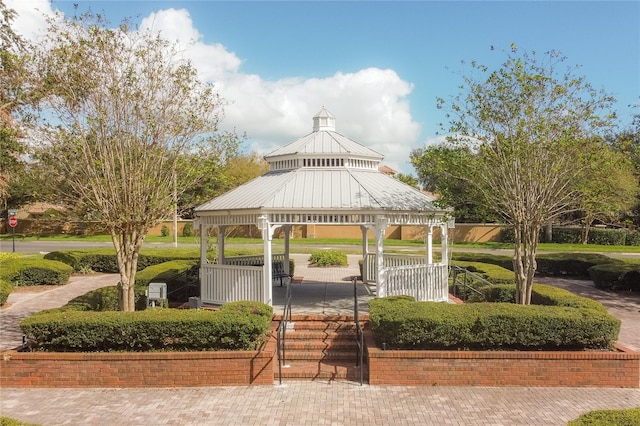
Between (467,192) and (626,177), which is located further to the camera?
(626,177)

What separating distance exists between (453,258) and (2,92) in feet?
62.5

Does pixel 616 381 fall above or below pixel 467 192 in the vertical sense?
below

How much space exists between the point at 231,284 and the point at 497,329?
666 centimetres

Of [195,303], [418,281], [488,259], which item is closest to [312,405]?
[418,281]

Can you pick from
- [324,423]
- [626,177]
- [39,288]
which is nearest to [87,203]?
[324,423]

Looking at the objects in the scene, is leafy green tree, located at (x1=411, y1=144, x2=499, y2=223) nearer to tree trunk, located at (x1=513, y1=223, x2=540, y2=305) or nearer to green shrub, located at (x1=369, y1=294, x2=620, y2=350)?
tree trunk, located at (x1=513, y1=223, x2=540, y2=305)

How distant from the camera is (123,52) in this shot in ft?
38.6

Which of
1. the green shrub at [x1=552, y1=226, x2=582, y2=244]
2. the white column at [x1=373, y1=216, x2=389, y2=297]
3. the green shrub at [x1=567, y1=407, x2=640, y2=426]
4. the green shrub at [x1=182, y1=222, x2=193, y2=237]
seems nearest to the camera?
the green shrub at [x1=567, y1=407, x2=640, y2=426]

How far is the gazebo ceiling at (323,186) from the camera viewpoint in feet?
42.2

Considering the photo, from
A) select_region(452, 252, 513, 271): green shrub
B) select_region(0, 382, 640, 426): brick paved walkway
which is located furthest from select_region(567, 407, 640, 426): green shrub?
select_region(452, 252, 513, 271): green shrub

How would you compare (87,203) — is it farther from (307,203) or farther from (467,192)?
(467,192)

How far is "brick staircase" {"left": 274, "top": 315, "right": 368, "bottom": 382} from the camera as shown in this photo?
9.99 m

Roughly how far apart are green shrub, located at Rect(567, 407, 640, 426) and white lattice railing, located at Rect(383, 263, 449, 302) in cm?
672

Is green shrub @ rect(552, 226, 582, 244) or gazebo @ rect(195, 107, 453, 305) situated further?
green shrub @ rect(552, 226, 582, 244)
